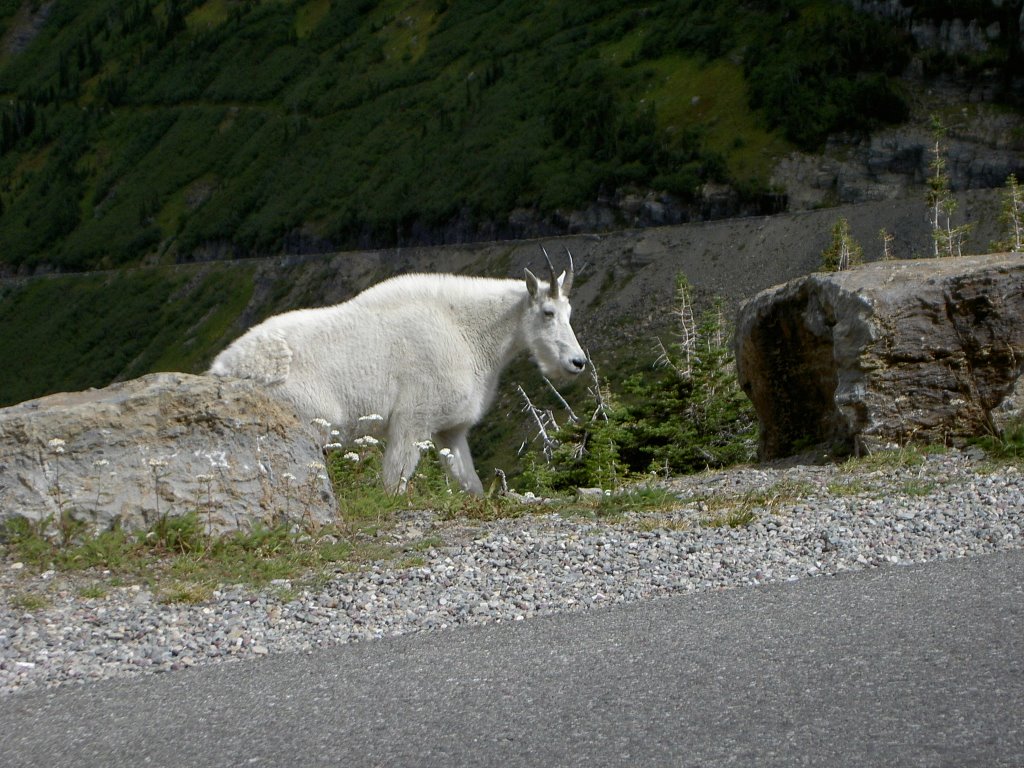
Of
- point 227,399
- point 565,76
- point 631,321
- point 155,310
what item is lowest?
point 155,310

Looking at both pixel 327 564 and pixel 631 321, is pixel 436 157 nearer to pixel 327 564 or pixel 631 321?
pixel 631 321

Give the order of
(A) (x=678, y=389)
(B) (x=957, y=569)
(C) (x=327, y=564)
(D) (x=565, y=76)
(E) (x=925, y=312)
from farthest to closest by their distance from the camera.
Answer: (D) (x=565, y=76)
(A) (x=678, y=389)
(E) (x=925, y=312)
(C) (x=327, y=564)
(B) (x=957, y=569)

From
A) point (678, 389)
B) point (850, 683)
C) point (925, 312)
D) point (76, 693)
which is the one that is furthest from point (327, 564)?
Answer: point (678, 389)

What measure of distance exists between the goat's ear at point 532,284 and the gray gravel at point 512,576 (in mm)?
4427

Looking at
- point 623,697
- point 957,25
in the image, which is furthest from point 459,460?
point 957,25

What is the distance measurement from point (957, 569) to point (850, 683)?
6.74 ft

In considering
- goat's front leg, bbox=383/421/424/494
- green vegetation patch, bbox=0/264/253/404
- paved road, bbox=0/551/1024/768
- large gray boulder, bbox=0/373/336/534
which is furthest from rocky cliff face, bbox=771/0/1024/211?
paved road, bbox=0/551/1024/768

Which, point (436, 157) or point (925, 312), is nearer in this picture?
point (925, 312)

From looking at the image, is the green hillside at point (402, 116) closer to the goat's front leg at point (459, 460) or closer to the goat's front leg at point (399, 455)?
the goat's front leg at point (459, 460)

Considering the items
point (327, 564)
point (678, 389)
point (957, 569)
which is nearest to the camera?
point (957, 569)

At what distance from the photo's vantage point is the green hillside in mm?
109188

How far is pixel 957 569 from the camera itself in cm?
671

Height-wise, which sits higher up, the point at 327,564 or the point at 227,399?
the point at 227,399

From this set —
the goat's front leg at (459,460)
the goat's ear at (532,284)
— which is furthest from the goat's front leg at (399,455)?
the goat's ear at (532,284)
